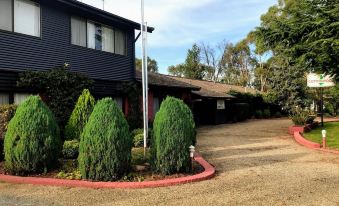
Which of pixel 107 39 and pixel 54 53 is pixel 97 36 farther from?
pixel 54 53

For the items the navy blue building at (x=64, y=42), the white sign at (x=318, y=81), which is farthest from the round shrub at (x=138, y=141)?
the white sign at (x=318, y=81)

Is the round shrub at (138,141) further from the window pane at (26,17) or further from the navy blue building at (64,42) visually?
the window pane at (26,17)

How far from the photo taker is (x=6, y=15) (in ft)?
45.6

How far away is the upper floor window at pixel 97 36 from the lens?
17.4 meters

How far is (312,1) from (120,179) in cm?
1435

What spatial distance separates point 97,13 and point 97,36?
4.12 feet

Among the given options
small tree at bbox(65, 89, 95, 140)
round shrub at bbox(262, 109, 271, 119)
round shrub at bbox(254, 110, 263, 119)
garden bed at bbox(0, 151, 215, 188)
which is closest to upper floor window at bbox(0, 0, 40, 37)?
small tree at bbox(65, 89, 95, 140)

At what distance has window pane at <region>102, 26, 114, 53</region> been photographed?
1892cm

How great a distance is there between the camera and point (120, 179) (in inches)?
371

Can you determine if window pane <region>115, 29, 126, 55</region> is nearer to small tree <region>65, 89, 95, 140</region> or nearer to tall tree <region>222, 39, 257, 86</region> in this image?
small tree <region>65, 89, 95, 140</region>

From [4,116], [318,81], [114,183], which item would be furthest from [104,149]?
[318,81]

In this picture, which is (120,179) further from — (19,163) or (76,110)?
(76,110)

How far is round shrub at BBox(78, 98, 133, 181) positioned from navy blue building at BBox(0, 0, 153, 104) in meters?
5.91

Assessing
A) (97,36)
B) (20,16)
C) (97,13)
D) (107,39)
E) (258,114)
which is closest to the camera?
(20,16)
